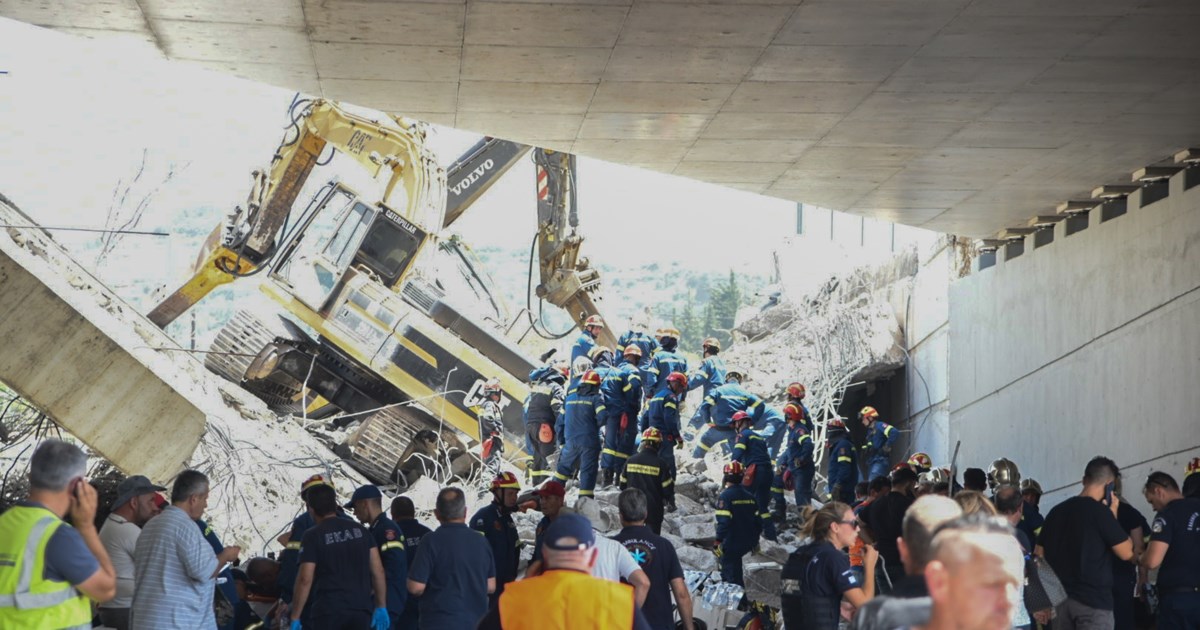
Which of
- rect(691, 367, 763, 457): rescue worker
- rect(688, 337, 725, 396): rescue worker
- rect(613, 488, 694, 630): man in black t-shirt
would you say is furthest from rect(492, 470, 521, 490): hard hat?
rect(688, 337, 725, 396): rescue worker

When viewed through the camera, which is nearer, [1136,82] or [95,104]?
[1136,82]

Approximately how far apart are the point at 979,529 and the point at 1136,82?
8.52 m

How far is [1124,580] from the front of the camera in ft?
31.9

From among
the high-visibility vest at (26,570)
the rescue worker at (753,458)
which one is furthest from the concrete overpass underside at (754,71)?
the high-visibility vest at (26,570)

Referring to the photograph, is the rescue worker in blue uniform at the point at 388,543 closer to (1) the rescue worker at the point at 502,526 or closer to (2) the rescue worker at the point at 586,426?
(1) the rescue worker at the point at 502,526

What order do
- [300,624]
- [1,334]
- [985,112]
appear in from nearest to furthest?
[300,624] < [1,334] < [985,112]

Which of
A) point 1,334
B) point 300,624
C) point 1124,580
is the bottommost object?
point 300,624

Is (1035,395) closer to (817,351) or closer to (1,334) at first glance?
(817,351)

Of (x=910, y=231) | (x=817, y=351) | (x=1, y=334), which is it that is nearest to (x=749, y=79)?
(x=1, y=334)

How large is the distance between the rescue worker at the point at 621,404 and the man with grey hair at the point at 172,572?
977cm

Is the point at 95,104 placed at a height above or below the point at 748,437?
above

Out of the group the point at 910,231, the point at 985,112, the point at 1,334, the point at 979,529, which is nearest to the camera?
the point at 979,529

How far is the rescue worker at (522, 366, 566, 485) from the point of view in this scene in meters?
18.7

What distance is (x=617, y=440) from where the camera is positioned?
1761 centimetres
